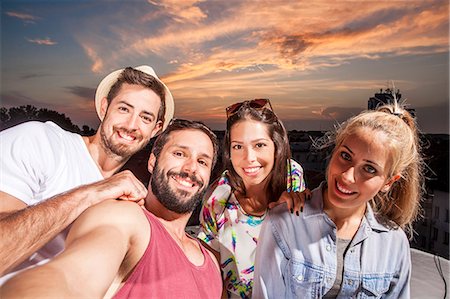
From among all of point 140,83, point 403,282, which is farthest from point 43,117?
point 403,282

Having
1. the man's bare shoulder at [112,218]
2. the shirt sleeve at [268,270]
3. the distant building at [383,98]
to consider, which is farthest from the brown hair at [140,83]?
the distant building at [383,98]

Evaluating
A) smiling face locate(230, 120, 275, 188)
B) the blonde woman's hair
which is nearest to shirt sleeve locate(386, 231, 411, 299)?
the blonde woman's hair

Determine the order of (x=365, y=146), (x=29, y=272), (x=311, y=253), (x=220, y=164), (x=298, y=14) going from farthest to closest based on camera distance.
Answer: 1. (x=298, y=14)
2. (x=220, y=164)
3. (x=311, y=253)
4. (x=365, y=146)
5. (x=29, y=272)

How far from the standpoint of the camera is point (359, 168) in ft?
3.54

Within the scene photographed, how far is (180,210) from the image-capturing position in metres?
1.15

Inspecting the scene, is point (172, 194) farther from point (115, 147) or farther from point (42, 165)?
point (42, 165)

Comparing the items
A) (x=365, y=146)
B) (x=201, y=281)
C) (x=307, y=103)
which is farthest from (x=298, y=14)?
(x=201, y=281)

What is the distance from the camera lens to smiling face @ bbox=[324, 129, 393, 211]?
106 cm

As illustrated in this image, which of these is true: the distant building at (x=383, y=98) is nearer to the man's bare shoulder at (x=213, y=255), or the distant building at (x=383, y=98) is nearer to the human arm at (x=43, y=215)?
the man's bare shoulder at (x=213, y=255)

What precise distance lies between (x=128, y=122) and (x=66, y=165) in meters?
→ 0.21

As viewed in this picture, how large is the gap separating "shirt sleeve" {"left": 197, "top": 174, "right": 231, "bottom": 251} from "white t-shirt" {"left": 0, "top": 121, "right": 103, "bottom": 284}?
348 mm

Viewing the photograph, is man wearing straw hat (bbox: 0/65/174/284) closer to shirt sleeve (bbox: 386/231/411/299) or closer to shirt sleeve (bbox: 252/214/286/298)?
shirt sleeve (bbox: 252/214/286/298)

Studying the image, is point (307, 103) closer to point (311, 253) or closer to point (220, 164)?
point (220, 164)

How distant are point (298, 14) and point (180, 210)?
2.62 feet
